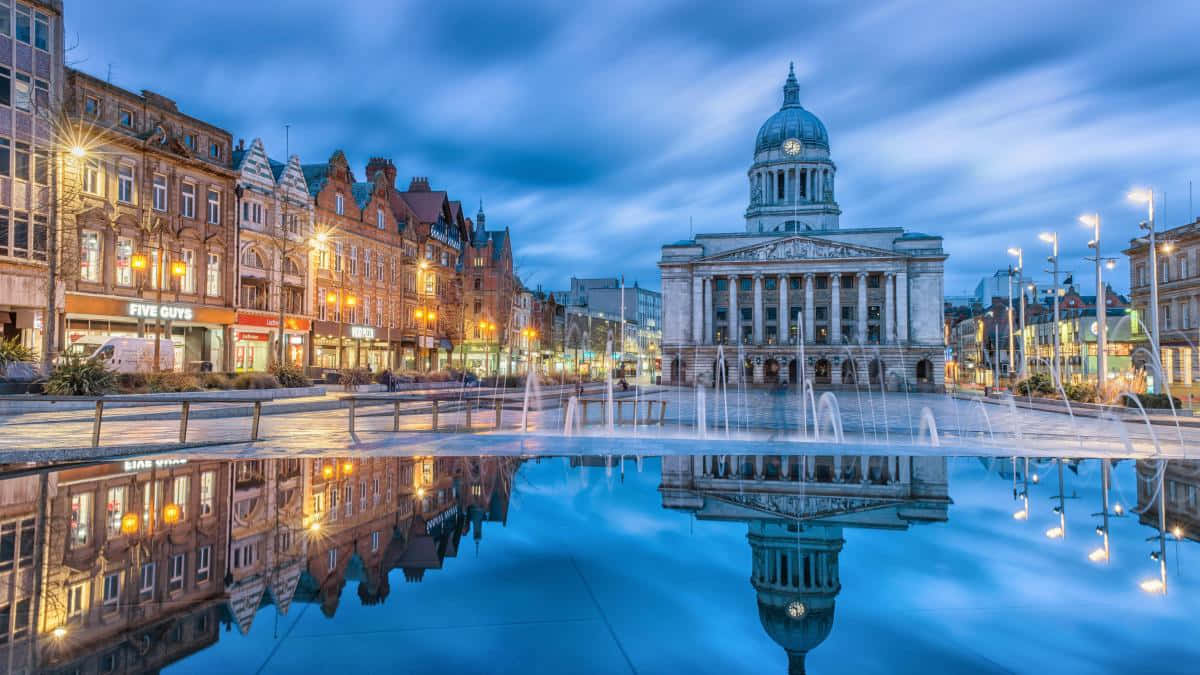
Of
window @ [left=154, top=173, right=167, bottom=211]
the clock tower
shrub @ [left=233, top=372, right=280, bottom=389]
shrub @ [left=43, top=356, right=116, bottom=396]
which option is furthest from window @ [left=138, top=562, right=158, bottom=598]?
the clock tower

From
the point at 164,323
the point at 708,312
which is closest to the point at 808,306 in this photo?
the point at 708,312

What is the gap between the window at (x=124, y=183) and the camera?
39.3 meters

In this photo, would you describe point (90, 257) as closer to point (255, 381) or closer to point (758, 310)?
point (255, 381)

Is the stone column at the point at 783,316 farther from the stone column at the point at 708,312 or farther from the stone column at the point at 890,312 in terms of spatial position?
the stone column at the point at 890,312

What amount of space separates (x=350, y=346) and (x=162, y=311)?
63.6ft

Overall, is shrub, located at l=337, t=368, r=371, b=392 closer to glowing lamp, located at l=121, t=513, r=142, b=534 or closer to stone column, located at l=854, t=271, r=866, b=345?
glowing lamp, located at l=121, t=513, r=142, b=534

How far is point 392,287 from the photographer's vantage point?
214 ft

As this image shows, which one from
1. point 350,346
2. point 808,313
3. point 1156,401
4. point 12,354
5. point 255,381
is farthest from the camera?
point 808,313

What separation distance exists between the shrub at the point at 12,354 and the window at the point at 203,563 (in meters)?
27.9

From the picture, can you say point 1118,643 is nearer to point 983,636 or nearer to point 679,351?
point 983,636

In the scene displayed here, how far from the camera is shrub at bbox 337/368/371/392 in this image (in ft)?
149

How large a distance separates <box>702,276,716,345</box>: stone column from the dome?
30.4 m

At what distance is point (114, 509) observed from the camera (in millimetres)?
8977

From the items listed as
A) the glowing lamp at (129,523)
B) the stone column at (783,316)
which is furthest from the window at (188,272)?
the stone column at (783,316)
